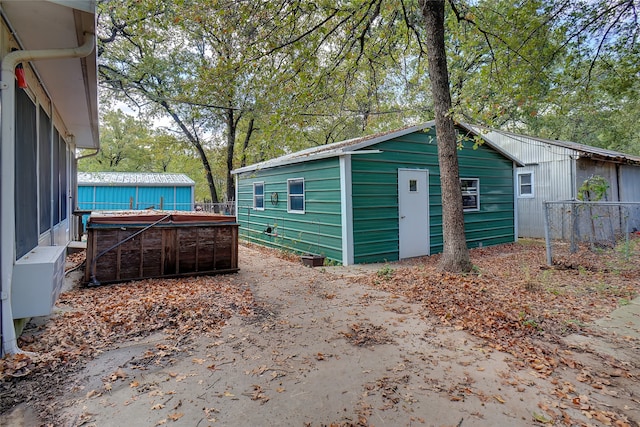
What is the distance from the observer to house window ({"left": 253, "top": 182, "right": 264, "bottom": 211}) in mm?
10984

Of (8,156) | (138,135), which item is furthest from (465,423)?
(138,135)

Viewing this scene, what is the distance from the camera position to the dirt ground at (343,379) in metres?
2.16

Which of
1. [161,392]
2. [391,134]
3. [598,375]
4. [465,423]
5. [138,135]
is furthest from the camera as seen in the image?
[138,135]

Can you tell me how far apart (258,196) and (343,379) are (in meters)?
9.08

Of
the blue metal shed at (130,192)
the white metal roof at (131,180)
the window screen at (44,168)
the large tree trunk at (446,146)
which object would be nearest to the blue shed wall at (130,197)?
the blue metal shed at (130,192)

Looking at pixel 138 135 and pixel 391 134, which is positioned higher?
pixel 138 135

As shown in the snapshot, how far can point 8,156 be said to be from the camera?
8.88 feet

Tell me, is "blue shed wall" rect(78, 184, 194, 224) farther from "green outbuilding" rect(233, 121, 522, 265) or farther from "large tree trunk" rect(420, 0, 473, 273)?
"large tree trunk" rect(420, 0, 473, 273)

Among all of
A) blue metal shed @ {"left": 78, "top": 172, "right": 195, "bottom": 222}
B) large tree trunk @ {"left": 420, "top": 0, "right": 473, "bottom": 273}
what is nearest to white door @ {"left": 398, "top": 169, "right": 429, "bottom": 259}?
large tree trunk @ {"left": 420, "top": 0, "right": 473, "bottom": 273}

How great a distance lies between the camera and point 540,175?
37.2ft

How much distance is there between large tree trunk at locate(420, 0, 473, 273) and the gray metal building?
5169mm

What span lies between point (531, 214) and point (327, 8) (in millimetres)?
9785

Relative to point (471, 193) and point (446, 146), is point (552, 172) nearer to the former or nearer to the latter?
point (471, 193)

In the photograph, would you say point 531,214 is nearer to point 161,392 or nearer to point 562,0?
point 562,0
